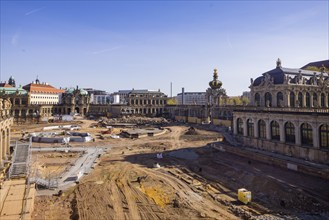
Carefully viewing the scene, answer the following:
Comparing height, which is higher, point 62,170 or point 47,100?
point 47,100

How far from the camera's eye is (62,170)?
35938 millimetres

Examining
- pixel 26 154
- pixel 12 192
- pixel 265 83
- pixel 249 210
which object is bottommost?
pixel 249 210

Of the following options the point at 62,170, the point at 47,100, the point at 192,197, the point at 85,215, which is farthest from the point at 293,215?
the point at 47,100

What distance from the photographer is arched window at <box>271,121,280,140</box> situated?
4038 centimetres

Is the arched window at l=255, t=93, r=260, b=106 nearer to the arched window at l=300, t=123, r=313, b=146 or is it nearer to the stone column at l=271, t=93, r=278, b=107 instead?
the stone column at l=271, t=93, r=278, b=107

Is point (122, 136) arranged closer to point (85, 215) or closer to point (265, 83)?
point (265, 83)

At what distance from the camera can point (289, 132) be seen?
38500mm

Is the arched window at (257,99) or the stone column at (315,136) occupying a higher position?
the arched window at (257,99)

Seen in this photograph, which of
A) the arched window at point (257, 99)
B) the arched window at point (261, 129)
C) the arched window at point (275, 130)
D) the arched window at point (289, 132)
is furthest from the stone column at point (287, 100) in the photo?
the arched window at point (289, 132)

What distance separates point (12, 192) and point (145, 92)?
117m

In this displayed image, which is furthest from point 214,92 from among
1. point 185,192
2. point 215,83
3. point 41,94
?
point 41,94

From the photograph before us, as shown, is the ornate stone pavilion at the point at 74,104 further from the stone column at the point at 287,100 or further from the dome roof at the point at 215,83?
the stone column at the point at 287,100

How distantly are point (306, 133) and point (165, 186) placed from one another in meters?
22.3

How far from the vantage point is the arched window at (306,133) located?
35088mm
